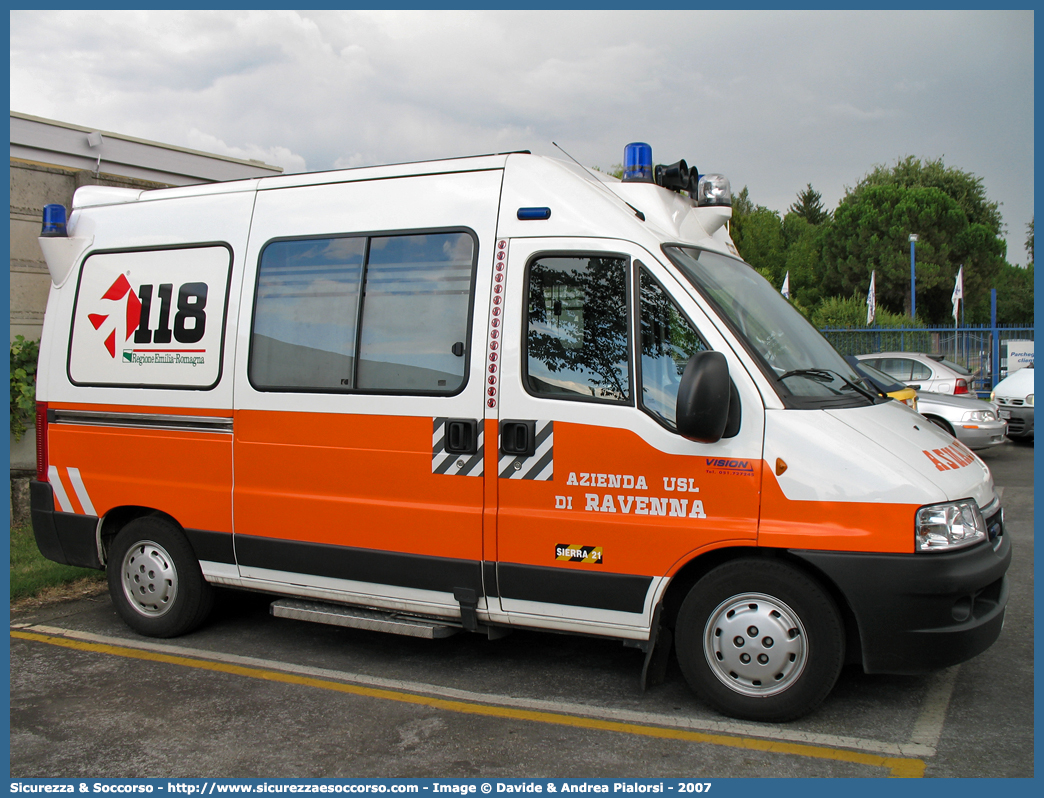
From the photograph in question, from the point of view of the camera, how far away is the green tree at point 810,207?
69.5 metres

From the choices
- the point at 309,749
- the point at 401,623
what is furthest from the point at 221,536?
the point at 309,749

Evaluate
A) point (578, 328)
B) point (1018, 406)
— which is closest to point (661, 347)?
point (578, 328)

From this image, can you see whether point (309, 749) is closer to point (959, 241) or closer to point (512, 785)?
point (512, 785)

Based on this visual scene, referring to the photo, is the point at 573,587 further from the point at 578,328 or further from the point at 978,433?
the point at 978,433

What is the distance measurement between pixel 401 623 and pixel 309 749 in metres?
0.93

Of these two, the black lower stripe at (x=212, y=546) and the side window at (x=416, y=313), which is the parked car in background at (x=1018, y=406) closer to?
the side window at (x=416, y=313)

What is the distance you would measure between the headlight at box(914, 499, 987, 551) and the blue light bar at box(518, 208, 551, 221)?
7.45 feet

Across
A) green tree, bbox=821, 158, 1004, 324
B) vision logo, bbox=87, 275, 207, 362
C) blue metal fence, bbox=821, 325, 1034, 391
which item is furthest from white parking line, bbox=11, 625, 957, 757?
green tree, bbox=821, 158, 1004, 324

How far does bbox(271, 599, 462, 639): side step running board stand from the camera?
467cm

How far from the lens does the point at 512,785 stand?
3.61 metres

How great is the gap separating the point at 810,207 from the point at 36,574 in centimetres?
7014

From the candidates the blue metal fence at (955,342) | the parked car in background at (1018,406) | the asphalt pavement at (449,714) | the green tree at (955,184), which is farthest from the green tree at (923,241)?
the asphalt pavement at (449,714)

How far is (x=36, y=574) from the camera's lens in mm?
6832

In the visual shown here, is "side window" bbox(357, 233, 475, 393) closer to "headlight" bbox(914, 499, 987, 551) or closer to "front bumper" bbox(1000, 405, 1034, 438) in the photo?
"headlight" bbox(914, 499, 987, 551)
